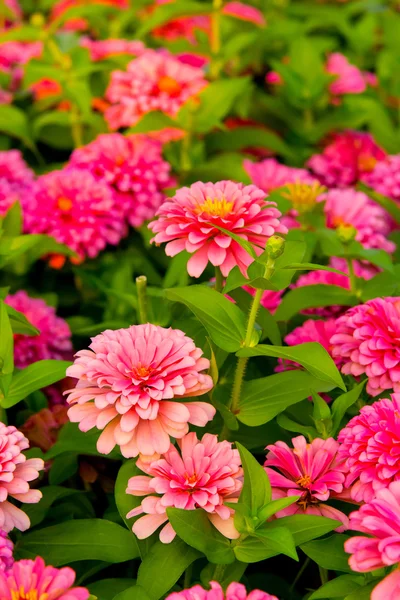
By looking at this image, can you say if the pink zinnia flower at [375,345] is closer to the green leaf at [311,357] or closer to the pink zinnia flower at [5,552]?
the green leaf at [311,357]

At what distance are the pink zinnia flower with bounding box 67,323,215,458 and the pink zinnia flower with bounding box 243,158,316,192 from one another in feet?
2.47

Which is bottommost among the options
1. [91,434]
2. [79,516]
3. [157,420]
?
[79,516]

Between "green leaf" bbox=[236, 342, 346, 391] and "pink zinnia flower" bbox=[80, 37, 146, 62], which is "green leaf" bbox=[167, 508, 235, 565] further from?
"pink zinnia flower" bbox=[80, 37, 146, 62]

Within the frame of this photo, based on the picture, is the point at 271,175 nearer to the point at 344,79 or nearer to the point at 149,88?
the point at 149,88

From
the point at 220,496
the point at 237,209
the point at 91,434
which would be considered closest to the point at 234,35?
the point at 237,209

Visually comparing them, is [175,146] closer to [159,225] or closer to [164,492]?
[159,225]

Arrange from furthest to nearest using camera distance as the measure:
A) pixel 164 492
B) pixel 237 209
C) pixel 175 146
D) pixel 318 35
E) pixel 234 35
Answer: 1. pixel 318 35
2. pixel 234 35
3. pixel 175 146
4. pixel 237 209
5. pixel 164 492

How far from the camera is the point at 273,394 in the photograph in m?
0.96

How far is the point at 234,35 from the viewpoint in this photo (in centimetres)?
205

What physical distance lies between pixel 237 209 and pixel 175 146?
745 millimetres

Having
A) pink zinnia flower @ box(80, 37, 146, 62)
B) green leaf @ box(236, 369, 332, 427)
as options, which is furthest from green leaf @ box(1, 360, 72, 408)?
pink zinnia flower @ box(80, 37, 146, 62)

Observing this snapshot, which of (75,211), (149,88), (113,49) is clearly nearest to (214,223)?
(75,211)

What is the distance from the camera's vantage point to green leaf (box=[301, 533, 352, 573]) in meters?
0.83

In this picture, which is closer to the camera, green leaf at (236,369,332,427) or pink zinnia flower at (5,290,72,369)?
green leaf at (236,369,332,427)
